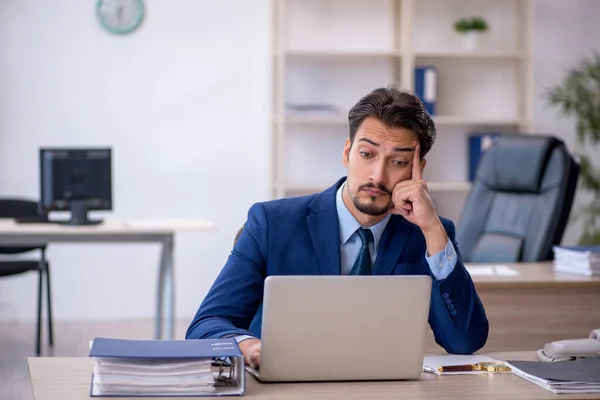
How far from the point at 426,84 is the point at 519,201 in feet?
6.09

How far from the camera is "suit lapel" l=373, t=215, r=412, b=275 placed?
216 centimetres

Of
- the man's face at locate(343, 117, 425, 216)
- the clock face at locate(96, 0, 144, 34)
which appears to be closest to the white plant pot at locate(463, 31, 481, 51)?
the clock face at locate(96, 0, 144, 34)

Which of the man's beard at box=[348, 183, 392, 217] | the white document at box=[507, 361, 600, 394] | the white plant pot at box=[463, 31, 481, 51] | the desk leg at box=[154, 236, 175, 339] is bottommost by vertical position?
the desk leg at box=[154, 236, 175, 339]

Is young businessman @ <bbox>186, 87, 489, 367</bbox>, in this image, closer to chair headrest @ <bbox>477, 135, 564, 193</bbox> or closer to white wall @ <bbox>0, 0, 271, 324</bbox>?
chair headrest @ <bbox>477, 135, 564, 193</bbox>

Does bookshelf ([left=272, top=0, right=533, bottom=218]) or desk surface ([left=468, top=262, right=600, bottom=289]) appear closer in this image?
desk surface ([left=468, top=262, right=600, bottom=289])

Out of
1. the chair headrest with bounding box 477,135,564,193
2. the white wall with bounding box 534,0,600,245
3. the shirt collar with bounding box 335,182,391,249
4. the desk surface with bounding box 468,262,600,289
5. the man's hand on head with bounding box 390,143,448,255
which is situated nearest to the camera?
the man's hand on head with bounding box 390,143,448,255

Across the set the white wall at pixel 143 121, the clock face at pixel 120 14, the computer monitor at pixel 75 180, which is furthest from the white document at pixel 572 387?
the clock face at pixel 120 14

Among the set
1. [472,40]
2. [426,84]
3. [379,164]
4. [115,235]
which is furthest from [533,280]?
[472,40]

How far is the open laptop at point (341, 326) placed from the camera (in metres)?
1.67

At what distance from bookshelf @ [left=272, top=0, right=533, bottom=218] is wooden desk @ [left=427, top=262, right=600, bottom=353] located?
2627 mm

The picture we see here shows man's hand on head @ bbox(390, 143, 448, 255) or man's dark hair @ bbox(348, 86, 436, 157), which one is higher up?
man's dark hair @ bbox(348, 86, 436, 157)

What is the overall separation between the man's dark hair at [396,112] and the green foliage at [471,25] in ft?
12.8

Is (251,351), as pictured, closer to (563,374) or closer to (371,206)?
(371,206)

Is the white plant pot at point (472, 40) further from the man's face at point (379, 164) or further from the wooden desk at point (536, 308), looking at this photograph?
the man's face at point (379, 164)
